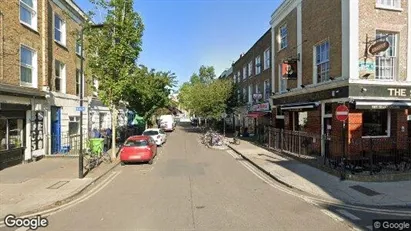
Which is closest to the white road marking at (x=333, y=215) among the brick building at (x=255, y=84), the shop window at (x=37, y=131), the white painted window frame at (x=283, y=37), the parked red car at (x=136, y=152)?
the parked red car at (x=136, y=152)

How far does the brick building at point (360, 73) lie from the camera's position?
1523cm

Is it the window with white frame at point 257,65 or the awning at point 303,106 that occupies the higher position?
the window with white frame at point 257,65

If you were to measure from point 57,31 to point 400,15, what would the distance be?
1933 centimetres

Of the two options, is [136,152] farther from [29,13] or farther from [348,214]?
[348,214]

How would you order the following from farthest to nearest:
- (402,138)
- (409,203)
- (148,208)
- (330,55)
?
(330,55)
(402,138)
(409,203)
(148,208)

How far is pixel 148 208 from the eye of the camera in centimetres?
851

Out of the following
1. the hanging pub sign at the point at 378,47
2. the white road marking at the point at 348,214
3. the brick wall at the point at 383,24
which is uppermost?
the brick wall at the point at 383,24

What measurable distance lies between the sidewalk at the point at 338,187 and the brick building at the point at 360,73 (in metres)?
2.13

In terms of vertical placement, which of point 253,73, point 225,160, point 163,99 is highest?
point 253,73

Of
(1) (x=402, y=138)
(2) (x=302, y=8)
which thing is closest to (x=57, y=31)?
(2) (x=302, y=8)

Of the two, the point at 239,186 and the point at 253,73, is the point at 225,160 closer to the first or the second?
the point at 239,186

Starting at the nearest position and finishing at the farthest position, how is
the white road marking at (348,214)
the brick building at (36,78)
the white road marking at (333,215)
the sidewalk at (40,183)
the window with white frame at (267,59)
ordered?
1. the white road marking at (333,215)
2. the white road marking at (348,214)
3. the sidewalk at (40,183)
4. the brick building at (36,78)
5. the window with white frame at (267,59)

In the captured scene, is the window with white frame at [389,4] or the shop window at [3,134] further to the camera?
the window with white frame at [389,4]

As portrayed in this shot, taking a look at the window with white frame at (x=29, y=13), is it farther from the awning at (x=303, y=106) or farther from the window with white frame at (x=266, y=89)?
the window with white frame at (x=266, y=89)
